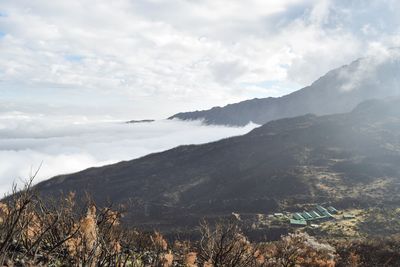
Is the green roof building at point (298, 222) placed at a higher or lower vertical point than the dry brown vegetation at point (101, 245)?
lower

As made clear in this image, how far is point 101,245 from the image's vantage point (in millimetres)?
20641

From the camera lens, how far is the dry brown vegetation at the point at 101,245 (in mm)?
16516

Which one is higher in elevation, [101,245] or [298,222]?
[101,245]

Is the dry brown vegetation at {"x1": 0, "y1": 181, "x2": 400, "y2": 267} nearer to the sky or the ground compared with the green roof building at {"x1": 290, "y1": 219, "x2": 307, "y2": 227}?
nearer to the sky

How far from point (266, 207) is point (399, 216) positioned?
6294 centimetres

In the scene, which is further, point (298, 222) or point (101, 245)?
point (298, 222)

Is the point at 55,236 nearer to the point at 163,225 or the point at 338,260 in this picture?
the point at 338,260

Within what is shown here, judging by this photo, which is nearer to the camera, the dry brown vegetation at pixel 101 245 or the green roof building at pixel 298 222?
the dry brown vegetation at pixel 101 245

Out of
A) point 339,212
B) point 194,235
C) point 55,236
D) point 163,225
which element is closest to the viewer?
point 55,236

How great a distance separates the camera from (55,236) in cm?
2423

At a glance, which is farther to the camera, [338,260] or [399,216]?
[399,216]

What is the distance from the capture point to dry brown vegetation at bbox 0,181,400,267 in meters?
16.5

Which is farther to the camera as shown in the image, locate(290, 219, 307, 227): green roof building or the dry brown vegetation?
locate(290, 219, 307, 227): green roof building

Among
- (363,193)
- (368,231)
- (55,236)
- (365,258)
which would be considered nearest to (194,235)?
(368,231)
